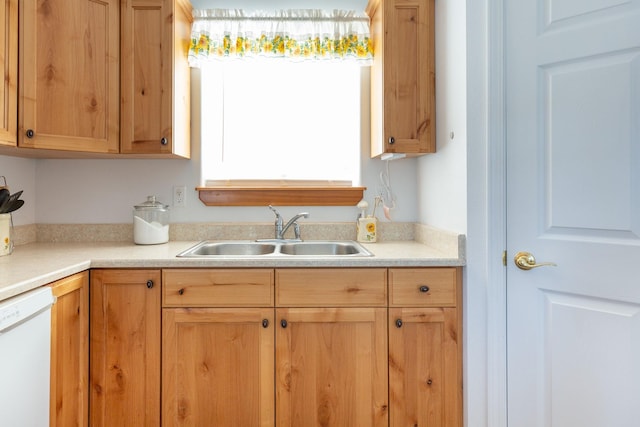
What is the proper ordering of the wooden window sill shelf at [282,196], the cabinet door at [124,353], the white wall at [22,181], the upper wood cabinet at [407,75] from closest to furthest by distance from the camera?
1. the cabinet door at [124,353]
2. the upper wood cabinet at [407,75]
3. the white wall at [22,181]
4. the wooden window sill shelf at [282,196]

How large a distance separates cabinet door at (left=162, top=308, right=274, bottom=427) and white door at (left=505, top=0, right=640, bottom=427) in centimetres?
97

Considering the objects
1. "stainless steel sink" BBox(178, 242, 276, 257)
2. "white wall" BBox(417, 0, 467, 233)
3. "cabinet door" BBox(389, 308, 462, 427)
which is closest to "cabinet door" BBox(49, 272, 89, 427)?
"stainless steel sink" BBox(178, 242, 276, 257)

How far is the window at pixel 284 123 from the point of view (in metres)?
2.14

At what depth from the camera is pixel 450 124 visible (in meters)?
1.60

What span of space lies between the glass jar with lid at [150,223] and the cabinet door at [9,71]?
60cm

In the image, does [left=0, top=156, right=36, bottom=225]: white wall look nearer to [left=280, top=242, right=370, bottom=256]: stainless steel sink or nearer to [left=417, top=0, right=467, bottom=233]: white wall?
[left=280, top=242, right=370, bottom=256]: stainless steel sink

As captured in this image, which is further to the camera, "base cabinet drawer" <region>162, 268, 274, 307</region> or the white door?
"base cabinet drawer" <region>162, 268, 274, 307</region>

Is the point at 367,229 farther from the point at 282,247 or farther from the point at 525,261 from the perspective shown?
the point at 525,261

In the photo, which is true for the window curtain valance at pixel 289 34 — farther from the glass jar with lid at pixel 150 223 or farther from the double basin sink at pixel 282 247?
the double basin sink at pixel 282 247

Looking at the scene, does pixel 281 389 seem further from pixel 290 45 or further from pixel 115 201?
pixel 290 45

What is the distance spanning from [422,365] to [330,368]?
0.38 metres

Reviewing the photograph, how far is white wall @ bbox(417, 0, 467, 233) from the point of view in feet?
4.85

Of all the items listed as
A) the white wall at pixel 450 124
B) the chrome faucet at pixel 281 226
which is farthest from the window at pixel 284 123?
the white wall at pixel 450 124

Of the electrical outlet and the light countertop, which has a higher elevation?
the electrical outlet
